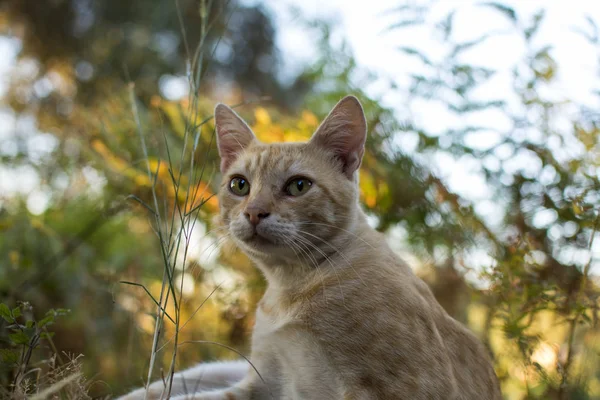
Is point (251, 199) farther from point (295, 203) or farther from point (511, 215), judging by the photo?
point (511, 215)

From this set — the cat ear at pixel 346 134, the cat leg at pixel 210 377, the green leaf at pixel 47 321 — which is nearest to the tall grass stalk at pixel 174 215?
the cat leg at pixel 210 377

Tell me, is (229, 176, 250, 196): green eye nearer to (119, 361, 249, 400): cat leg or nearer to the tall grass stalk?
the tall grass stalk

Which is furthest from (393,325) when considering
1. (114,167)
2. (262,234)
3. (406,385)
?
(114,167)

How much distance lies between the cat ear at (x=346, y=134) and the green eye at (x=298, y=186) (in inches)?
8.4

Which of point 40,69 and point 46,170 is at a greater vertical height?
point 40,69

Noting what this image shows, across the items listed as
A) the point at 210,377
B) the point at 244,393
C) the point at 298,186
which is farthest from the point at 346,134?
the point at 210,377

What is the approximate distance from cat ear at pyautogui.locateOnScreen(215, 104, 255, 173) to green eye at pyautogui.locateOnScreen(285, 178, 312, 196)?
414 mm

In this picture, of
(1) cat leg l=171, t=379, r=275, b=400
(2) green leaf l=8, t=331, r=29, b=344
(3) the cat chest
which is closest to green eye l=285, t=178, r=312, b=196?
(3) the cat chest

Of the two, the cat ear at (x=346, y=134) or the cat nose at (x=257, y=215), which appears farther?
the cat ear at (x=346, y=134)

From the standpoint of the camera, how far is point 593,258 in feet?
7.34

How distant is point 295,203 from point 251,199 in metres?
0.17

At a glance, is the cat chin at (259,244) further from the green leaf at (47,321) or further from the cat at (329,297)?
the green leaf at (47,321)

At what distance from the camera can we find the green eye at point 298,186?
2.04 meters

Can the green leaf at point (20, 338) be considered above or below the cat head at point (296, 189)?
below
